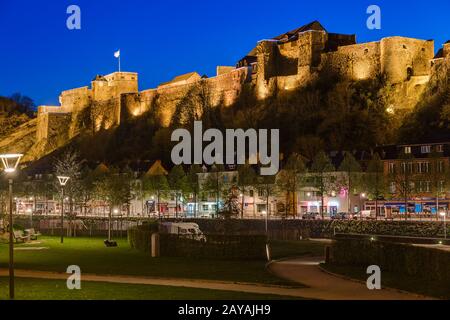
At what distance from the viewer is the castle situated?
104 m

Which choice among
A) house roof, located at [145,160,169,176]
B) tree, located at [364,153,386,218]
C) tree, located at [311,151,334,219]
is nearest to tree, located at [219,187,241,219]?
tree, located at [311,151,334,219]

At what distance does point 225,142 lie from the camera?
102 meters

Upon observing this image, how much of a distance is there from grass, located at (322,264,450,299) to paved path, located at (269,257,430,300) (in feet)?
1.62

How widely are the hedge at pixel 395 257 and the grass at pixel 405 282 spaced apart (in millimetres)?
339

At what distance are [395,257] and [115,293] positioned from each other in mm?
11176

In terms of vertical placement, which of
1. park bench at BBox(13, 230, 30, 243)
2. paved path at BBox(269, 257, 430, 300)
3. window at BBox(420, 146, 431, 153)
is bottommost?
paved path at BBox(269, 257, 430, 300)

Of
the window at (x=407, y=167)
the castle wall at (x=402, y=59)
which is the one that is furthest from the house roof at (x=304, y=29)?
the window at (x=407, y=167)

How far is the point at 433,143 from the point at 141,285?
187 ft

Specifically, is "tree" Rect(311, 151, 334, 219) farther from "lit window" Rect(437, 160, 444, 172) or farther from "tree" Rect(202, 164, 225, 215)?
"tree" Rect(202, 164, 225, 215)

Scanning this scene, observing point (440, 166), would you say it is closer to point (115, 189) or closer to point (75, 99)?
point (115, 189)

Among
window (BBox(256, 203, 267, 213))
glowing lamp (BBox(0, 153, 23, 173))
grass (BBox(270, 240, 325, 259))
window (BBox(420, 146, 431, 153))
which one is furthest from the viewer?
window (BBox(256, 203, 267, 213))

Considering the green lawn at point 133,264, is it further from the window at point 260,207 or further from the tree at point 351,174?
the window at point 260,207

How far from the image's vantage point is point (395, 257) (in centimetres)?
2695

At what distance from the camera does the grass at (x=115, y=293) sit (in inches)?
779
